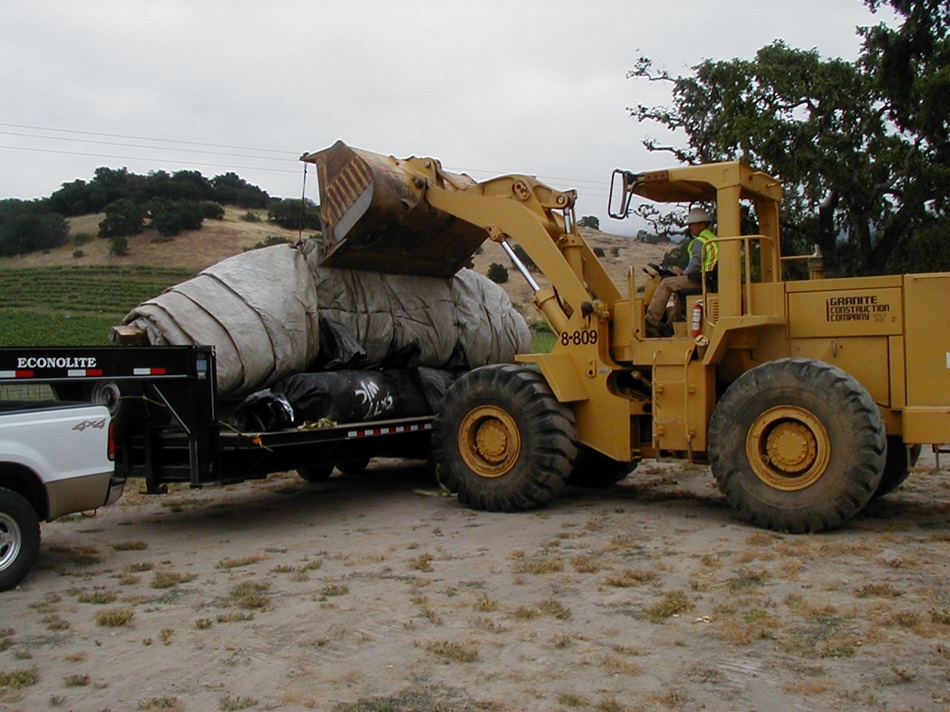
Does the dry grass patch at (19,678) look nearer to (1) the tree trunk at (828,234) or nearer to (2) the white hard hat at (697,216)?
(2) the white hard hat at (697,216)

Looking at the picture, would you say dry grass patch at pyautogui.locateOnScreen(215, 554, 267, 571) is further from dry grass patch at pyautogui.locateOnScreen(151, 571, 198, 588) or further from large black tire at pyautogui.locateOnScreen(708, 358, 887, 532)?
large black tire at pyautogui.locateOnScreen(708, 358, 887, 532)

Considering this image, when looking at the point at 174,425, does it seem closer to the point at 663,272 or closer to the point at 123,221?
the point at 663,272

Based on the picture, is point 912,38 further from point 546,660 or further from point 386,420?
point 546,660

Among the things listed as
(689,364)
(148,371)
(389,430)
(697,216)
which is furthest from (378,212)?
(689,364)

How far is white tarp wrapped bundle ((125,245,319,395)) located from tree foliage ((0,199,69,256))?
167 feet

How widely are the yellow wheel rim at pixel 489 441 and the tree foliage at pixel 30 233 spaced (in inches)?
2070

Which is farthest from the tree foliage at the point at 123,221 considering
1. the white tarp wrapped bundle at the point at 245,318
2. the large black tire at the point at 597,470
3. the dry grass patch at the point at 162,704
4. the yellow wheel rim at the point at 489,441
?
the dry grass patch at the point at 162,704

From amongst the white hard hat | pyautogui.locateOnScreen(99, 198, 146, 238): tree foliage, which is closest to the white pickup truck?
the white hard hat

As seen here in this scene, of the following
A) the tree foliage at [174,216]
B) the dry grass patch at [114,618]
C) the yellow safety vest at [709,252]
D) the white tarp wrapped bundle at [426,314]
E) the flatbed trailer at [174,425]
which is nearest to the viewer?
→ the dry grass patch at [114,618]

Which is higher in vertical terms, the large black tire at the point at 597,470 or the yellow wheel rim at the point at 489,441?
the yellow wheel rim at the point at 489,441

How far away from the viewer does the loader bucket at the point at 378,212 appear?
10.2 m

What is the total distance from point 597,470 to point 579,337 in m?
1.79

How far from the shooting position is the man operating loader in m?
8.76

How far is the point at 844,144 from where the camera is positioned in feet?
69.6
